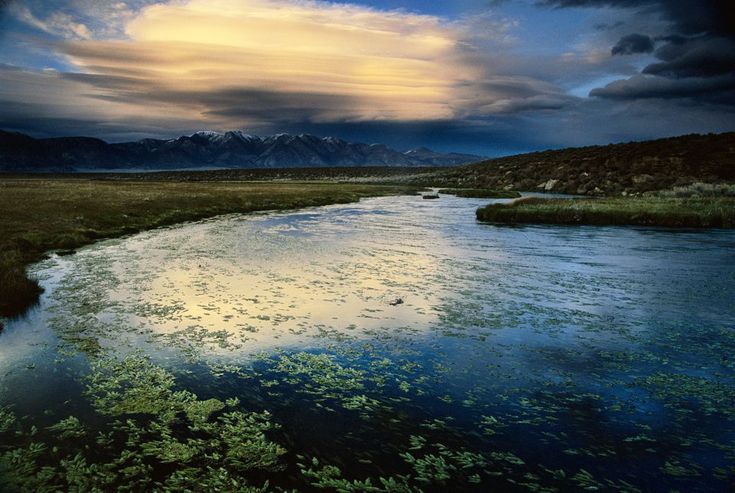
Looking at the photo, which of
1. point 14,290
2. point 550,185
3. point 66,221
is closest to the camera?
point 14,290

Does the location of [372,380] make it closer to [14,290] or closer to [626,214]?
[14,290]

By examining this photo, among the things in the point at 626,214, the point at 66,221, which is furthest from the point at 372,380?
the point at 626,214

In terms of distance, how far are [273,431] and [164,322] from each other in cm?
988

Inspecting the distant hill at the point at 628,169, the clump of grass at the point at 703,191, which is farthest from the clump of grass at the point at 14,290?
the distant hill at the point at 628,169

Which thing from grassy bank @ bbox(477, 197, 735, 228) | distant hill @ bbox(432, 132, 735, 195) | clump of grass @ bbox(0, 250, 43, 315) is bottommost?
clump of grass @ bbox(0, 250, 43, 315)

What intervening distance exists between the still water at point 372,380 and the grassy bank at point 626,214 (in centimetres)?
2294

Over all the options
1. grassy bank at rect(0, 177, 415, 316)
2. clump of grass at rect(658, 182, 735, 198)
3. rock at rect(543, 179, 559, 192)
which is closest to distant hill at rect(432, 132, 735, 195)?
rock at rect(543, 179, 559, 192)

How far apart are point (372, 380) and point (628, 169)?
103 meters

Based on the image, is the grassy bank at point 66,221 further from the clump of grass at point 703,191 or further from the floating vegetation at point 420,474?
the clump of grass at point 703,191

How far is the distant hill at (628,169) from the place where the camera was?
283ft

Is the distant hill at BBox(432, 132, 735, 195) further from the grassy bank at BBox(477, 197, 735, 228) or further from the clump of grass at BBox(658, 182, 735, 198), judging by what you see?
the grassy bank at BBox(477, 197, 735, 228)

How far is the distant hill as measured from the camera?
8612 cm

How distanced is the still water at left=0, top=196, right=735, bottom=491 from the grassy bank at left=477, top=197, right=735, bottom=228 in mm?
22940

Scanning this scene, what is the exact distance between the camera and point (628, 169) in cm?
9856
